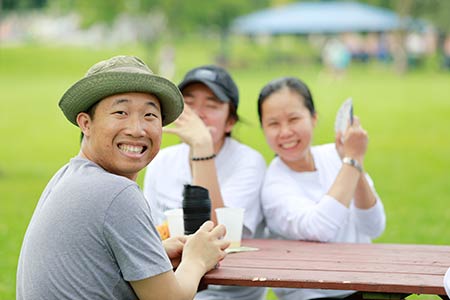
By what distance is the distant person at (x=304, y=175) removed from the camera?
421 centimetres

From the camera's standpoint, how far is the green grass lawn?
29.5 feet

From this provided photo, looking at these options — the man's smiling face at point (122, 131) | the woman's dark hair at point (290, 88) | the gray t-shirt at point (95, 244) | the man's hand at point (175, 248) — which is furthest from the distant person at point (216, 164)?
the gray t-shirt at point (95, 244)

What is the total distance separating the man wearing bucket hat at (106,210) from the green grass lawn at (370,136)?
1.81 m

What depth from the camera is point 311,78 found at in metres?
36.6

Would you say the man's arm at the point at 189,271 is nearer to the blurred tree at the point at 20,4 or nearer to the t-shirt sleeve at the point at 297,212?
the t-shirt sleeve at the point at 297,212

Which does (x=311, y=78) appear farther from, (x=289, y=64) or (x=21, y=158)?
(x=21, y=158)

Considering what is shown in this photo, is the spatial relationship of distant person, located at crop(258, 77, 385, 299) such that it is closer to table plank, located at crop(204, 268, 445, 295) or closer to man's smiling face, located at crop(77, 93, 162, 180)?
table plank, located at crop(204, 268, 445, 295)

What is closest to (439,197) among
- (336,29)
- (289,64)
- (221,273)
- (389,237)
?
(389,237)

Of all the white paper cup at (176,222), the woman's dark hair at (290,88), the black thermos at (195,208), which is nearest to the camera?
the black thermos at (195,208)

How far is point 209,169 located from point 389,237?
4376mm

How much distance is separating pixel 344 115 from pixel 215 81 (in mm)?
642

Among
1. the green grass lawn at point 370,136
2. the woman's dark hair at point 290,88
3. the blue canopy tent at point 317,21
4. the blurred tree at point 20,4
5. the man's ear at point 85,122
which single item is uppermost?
the blurred tree at point 20,4

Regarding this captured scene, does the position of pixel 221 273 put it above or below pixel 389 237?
above

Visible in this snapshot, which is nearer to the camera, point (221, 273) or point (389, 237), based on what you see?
point (221, 273)
